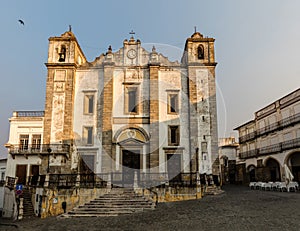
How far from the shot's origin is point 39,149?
2388 cm

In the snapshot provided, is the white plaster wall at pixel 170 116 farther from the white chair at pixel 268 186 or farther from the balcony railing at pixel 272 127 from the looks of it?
the balcony railing at pixel 272 127

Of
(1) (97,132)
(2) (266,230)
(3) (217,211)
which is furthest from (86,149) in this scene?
(2) (266,230)

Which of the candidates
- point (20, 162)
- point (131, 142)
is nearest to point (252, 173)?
point (131, 142)

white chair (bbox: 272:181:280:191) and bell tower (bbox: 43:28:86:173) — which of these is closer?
bell tower (bbox: 43:28:86:173)

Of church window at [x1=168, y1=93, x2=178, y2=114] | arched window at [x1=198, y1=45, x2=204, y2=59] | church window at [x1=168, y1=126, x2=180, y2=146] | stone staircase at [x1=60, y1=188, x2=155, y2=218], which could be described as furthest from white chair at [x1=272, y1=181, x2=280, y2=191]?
stone staircase at [x1=60, y1=188, x2=155, y2=218]

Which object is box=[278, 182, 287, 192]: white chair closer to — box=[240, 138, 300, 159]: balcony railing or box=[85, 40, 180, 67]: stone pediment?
box=[240, 138, 300, 159]: balcony railing

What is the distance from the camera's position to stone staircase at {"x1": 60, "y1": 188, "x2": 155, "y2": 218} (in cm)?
1326

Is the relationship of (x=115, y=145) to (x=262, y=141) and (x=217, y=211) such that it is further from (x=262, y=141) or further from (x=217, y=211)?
(x=262, y=141)

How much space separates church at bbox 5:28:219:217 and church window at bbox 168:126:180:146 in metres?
0.08

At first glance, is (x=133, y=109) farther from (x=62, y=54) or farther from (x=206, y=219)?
(x=206, y=219)

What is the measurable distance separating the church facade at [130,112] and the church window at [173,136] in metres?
0.08

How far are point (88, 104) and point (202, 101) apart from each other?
9.32 m

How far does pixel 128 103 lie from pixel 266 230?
15727mm

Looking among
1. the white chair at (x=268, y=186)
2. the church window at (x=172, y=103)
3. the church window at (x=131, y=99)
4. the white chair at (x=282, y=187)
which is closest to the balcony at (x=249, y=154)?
the white chair at (x=268, y=186)
